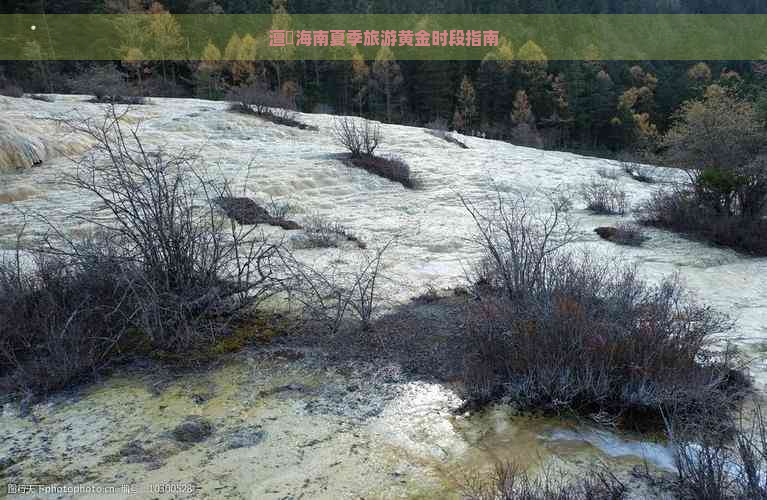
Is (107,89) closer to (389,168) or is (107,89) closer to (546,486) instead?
(389,168)

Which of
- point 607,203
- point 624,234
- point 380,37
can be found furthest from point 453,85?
point 624,234

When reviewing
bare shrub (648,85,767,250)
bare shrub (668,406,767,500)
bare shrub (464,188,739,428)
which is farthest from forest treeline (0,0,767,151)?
bare shrub (668,406,767,500)

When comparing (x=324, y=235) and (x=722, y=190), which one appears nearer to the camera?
(x=324, y=235)

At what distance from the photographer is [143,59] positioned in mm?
31812

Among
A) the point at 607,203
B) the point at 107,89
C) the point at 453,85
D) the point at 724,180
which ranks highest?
the point at 453,85

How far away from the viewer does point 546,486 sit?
7.62 feet

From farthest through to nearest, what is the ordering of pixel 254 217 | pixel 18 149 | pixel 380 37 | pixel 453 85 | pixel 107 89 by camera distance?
pixel 380 37 → pixel 453 85 → pixel 107 89 → pixel 18 149 → pixel 254 217

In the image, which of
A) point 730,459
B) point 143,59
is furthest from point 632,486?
point 143,59

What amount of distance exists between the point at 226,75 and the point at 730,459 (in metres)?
40.5

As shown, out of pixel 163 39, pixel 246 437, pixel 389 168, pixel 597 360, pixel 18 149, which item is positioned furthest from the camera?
pixel 163 39

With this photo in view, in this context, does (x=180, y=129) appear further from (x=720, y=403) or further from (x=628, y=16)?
(x=628, y=16)

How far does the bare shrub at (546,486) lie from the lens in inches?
93.1

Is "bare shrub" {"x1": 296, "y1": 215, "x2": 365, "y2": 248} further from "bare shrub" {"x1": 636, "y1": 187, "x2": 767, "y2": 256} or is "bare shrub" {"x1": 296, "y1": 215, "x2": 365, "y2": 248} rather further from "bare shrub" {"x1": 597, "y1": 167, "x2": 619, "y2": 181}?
"bare shrub" {"x1": 597, "y1": 167, "x2": 619, "y2": 181}

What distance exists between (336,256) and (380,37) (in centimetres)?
4740
